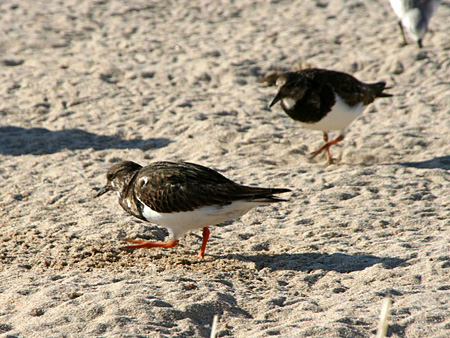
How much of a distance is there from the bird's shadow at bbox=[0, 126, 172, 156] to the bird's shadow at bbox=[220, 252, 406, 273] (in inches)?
123

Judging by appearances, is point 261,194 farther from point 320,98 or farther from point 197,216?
point 320,98

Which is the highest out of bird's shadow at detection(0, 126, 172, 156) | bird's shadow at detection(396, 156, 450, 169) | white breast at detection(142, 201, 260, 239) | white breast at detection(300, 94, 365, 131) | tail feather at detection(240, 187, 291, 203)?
tail feather at detection(240, 187, 291, 203)

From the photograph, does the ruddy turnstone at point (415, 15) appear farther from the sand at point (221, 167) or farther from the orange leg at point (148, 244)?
the orange leg at point (148, 244)

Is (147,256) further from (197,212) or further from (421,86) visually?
(421,86)

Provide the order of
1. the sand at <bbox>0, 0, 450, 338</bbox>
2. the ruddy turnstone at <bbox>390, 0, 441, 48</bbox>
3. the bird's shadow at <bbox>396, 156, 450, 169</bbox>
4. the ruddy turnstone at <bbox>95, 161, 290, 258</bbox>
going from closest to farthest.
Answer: the sand at <bbox>0, 0, 450, 338</bbox>
the ruddy turnstone at <bbox>95, 161, 290, 258</bbox>
the bird's shadow at <bbox>396, 156, 450, 169</bbox>
the ruddy turnstone at <bbox>390, 0, 441, 48</bbox>

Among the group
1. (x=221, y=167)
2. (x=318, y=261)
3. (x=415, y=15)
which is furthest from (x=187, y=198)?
(x=415, y=15)

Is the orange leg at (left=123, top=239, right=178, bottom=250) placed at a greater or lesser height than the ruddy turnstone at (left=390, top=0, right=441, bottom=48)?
greater

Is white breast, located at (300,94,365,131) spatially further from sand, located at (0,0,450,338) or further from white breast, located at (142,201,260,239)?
white breast, located at (142,201,260,239)

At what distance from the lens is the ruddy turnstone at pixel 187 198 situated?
526 cm

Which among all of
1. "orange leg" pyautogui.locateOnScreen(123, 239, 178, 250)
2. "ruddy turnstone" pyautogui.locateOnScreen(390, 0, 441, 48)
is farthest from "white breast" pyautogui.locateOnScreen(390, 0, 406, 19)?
"orange leg" pyautogui.locateOnScreen(123, 239, 178, 250)

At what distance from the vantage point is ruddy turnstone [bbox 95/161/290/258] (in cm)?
526

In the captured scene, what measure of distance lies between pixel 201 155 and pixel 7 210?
242 cm

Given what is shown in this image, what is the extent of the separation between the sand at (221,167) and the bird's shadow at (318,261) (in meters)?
0.02

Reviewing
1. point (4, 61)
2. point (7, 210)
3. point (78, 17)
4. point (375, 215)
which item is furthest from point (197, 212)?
point (78, 17)
